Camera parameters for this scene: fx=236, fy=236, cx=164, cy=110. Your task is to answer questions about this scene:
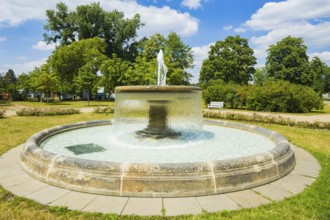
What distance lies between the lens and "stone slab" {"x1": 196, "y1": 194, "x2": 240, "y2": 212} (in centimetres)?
388

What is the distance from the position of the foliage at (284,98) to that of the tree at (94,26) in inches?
1480

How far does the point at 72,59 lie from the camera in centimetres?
4606

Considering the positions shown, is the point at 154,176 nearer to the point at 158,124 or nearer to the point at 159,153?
the point at 159,153

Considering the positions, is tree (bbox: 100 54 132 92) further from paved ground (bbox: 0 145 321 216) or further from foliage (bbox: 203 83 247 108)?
paved ground (bbox: 0 145 321 216)

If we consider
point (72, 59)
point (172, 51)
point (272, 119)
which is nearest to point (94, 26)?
point (72, 59)

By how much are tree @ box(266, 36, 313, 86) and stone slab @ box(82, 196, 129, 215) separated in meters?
50.6

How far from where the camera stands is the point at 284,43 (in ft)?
163

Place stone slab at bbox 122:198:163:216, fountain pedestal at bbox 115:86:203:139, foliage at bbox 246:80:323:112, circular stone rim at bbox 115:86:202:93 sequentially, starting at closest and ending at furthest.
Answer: stone slab at bbox 122:198:163:216 → circular stone rim at bbox 115:86:202:93 → fountain pedestal at bbox 115:86:203:139 → foliage at bbox 246:80:323:112

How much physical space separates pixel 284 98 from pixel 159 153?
21.4 m

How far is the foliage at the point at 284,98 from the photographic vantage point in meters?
24.0

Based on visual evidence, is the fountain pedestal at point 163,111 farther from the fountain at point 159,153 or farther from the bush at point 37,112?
the bush at point 37,112

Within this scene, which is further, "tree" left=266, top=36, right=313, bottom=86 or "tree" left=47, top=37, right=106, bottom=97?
"tree" left=266, top=36, right=313, bottom=86

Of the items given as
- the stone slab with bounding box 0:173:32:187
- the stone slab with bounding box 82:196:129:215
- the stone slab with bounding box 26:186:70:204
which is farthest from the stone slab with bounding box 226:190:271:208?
the stone slab with bounding box 0:173:32:187

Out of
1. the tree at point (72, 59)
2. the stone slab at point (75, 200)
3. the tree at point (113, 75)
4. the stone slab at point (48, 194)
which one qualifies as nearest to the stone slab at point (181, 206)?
the stone slab at point (75, 200)
